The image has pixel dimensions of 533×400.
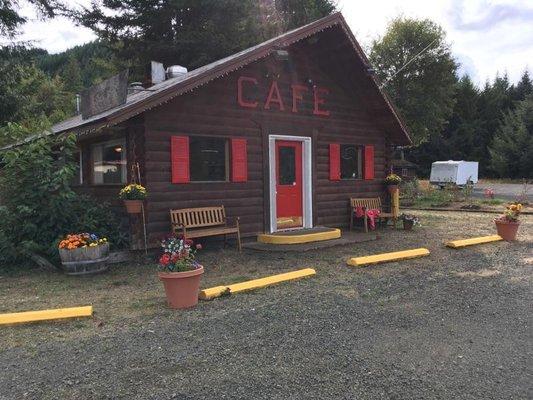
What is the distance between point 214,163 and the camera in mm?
9969

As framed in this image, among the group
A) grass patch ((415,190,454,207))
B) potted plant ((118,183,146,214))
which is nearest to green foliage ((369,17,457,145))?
grass patch ((415,190,454,207))

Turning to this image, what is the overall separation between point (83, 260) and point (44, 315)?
7.99 ft

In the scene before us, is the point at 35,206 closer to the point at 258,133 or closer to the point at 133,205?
the point at 133,205

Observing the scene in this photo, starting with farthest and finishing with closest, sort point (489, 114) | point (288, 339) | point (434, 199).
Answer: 1. point (489, 114)
2. point (434, 199)
3. point (288, 339)

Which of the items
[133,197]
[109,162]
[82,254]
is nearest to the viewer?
[82,254]

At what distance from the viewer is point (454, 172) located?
36.5m

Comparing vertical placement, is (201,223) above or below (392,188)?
below

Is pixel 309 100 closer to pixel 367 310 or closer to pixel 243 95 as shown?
pixel 243 95

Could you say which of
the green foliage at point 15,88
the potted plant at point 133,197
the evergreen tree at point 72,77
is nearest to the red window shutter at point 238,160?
the potted plant at point 133,197

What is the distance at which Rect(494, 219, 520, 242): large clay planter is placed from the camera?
10617mm

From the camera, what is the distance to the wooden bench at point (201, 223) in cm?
895

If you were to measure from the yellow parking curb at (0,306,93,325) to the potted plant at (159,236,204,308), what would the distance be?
92 centimetres

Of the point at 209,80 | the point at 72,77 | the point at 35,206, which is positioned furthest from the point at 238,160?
the point at 72,77

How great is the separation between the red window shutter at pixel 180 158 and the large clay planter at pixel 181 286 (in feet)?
12.9
